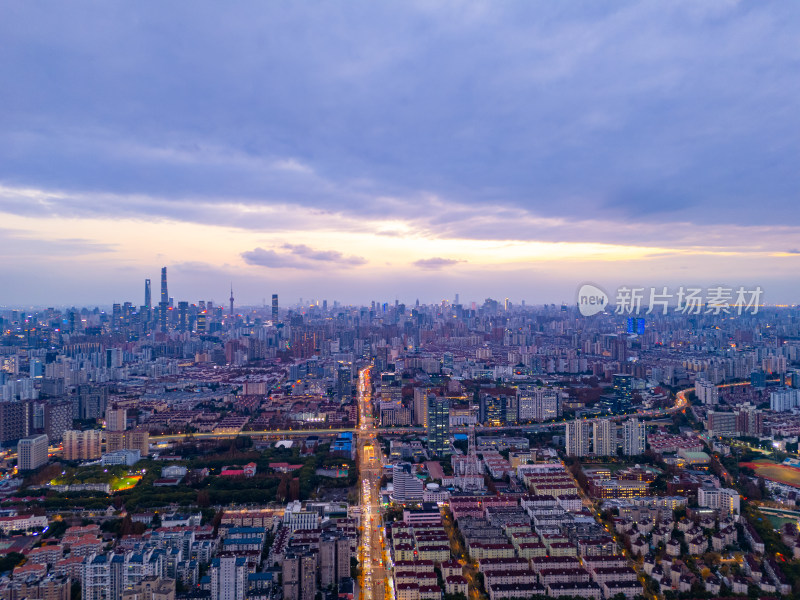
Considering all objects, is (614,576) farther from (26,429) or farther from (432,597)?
(26,429)

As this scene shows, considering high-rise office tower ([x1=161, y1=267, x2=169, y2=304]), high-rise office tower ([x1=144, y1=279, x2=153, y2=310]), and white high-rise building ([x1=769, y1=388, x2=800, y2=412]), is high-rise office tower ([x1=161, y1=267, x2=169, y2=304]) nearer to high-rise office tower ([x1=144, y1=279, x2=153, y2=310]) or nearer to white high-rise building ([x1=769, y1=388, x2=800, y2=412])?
high-rise office tower ([x1=144, y1=279, x2=153, y2=310])

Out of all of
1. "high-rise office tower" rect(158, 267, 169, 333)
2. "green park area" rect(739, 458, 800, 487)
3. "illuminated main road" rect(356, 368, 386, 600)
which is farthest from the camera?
"high-rise office tower" rect(158, 267, 169, 333)

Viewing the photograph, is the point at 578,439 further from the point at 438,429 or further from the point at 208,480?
the point at 208,480

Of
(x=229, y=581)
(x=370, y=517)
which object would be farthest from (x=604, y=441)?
(x=229, y=581)

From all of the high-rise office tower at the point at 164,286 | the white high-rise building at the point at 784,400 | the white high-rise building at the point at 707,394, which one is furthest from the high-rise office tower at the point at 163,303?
the white high-rise building at the point at 784,400

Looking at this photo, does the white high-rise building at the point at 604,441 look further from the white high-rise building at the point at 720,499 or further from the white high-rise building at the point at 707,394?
the white high-rise building at the point at 707,394

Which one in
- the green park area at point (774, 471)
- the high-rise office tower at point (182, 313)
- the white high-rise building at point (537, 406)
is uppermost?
the high-rise office tower at point (182, 313)

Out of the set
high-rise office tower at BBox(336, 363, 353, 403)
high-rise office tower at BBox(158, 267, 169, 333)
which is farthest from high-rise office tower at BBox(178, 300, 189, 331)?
high-rise office tower at BBox(336, 363, 353, 403)

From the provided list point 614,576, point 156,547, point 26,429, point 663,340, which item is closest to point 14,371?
point 26,429
